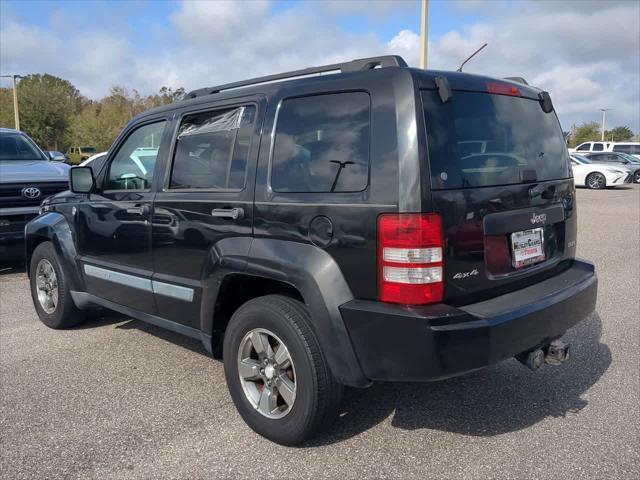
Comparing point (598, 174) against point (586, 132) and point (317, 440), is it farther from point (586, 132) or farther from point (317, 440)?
point (586, 132)

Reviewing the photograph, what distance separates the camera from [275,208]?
10.4 ft

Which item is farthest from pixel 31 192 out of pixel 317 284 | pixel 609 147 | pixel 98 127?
pixel 98 127

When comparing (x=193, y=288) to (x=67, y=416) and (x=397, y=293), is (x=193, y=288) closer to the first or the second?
(x=67, y=416)

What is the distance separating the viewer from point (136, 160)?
4422 millimetres

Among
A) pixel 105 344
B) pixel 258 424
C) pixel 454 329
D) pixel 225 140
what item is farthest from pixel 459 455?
pixel 105 344

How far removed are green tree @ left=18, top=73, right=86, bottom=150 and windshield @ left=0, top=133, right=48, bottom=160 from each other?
50323mm

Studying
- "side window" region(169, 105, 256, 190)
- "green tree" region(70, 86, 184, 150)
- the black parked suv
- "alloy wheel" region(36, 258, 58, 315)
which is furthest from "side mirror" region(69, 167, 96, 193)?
"green tree" region(70, 86, 184, 150)

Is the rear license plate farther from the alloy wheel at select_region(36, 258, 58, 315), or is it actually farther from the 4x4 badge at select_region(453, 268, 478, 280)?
the alloy wheel at select_region(36, 258, 58, 315)

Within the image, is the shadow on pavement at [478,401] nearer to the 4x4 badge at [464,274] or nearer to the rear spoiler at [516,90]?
the 4x4 badge at [464,274]

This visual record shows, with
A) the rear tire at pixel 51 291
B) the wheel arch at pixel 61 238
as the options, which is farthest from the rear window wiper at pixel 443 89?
the rear tire at pixel 51 291

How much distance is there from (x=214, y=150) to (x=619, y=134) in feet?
303

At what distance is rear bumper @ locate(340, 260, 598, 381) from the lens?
2.70 metres

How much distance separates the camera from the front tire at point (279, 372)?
3.01 meters

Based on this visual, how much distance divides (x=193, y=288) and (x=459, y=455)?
1.85 metres
